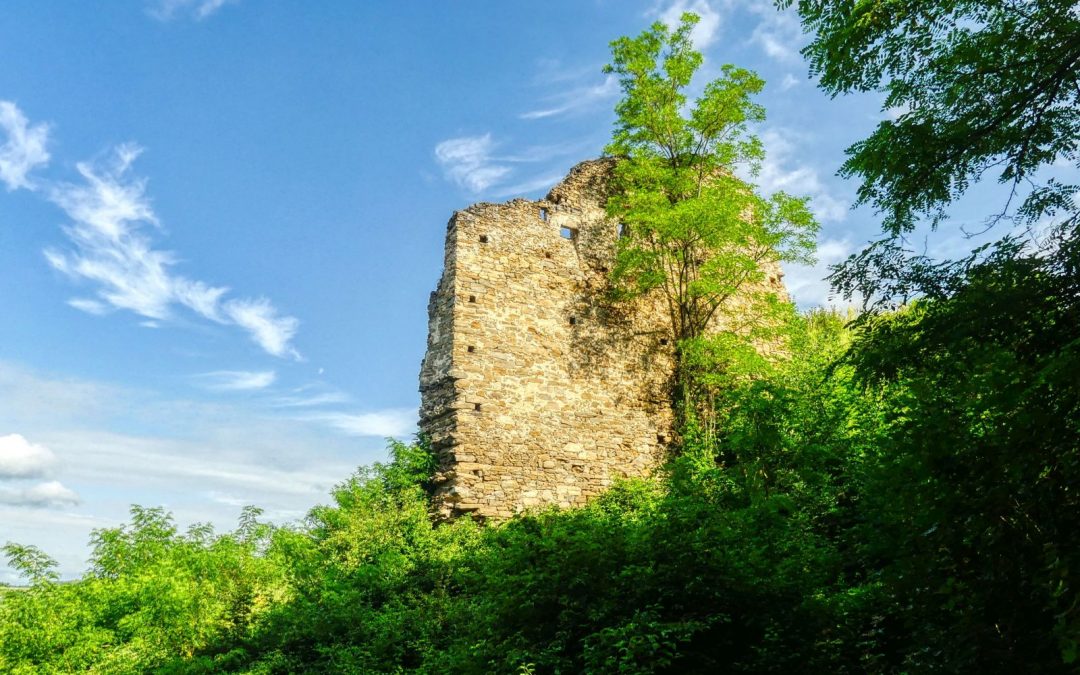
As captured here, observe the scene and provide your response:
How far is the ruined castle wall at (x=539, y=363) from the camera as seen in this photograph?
12344 millimetres

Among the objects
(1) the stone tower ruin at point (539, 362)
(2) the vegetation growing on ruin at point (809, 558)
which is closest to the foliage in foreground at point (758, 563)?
(2) the vegetation growing on ruin at point (809, 558)

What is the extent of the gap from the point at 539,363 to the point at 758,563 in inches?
315

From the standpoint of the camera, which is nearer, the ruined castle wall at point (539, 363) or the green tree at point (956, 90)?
the green tree at point (956, 90)

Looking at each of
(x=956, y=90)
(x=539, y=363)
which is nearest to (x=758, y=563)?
(x=956, y=90)

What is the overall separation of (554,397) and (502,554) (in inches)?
256

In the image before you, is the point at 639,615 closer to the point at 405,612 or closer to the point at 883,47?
the point at 405,612

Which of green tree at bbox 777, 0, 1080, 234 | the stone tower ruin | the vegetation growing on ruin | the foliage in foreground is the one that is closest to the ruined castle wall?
the stone tower ruin

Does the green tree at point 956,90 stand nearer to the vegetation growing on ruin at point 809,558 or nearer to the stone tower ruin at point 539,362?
the vegetation growing on ruin at point 809,558

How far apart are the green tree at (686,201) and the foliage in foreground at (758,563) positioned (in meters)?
3.80

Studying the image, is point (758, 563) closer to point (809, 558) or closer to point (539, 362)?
point (809, 558)

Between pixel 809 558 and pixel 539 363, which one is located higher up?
pixel 539 363

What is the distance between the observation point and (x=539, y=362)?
1335 cm

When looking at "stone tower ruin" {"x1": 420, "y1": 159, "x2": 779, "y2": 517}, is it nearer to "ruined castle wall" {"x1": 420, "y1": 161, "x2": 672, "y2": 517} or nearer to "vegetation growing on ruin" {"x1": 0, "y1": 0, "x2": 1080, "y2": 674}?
"ruined castle wall" {"x1": 420, "y1": 161, "x2": 672, "y2": 517}

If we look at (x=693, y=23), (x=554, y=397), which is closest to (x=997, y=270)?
(x=554, y=397)
